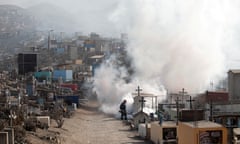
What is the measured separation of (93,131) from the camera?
2759 cm

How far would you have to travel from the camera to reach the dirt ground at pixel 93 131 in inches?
922

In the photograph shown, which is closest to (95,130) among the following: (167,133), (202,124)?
(167,133)

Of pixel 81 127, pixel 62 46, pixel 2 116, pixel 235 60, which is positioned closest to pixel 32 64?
pixel 81 127

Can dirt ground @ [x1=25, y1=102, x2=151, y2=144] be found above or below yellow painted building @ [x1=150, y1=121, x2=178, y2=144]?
below

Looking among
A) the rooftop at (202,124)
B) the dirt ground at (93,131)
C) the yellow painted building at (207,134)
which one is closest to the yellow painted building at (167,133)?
the dirt ground at (93,131)

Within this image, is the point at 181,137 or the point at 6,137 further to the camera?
the point at 181,137

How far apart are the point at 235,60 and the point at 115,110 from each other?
98.5 ft

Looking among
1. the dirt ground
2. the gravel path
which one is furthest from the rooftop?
the gravel path

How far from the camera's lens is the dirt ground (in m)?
23.4

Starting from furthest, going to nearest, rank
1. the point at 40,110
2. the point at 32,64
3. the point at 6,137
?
the point at 32,64 → the point at 40,110 → the point at 6,137

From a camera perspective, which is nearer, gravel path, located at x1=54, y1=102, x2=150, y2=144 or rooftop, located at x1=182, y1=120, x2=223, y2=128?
rooftop, located at x1=182, y1=120, x2=223, y2=128

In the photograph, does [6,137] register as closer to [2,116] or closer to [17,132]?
[17,132]

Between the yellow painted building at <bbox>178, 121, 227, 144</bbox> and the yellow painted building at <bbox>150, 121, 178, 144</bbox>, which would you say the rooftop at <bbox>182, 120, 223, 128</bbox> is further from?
the yellow painted building at <bbox>150, 121, 178, 144</bbox>

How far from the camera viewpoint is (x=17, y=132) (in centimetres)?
1911
